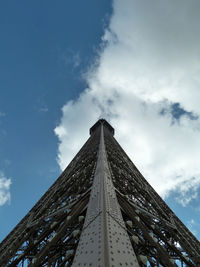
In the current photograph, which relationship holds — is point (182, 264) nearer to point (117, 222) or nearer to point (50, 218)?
point (117, 222)

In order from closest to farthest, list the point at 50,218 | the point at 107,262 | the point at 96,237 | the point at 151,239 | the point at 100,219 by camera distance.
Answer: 1. the point at 107,262
2. the point at 96,237
3. the point at 100,219
4. the point at 151,239
5. the point at 50,218

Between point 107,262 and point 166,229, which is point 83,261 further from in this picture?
point 166,229

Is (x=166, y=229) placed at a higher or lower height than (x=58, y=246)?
higher

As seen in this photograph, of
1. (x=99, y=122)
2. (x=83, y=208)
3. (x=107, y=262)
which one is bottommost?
(x=107, y=262)

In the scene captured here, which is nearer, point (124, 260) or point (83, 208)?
point (124, 260)

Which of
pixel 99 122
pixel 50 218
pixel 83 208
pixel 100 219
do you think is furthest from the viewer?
pixel 99 122

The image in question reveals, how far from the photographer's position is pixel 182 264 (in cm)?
559

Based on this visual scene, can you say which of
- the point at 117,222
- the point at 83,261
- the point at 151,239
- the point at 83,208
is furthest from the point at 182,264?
the point at 83,261

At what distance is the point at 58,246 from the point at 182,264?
11.8ft

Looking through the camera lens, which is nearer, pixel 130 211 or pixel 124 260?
pixel 124 260

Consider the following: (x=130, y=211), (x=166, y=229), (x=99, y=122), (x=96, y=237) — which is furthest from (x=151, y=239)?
(x=99, y=122)

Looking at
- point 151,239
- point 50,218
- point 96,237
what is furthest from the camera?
point 50,218

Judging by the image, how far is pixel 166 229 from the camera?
7785 millimetres

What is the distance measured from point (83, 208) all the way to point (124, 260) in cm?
313
